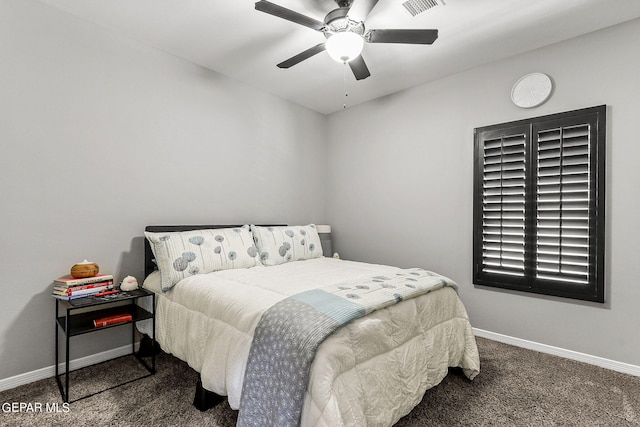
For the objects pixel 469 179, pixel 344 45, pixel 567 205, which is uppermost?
pixel 344 45

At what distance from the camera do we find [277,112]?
384 cm

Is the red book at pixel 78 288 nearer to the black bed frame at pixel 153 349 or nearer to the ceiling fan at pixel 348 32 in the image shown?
the black bed frame at pixel 153 349

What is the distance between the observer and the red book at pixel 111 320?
210 centimetres

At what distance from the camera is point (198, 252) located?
2.46 meters

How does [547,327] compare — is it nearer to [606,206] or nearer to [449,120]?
[606,206]

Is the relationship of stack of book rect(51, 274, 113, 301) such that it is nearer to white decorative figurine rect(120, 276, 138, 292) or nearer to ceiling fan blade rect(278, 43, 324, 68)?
white decorative figurine rect(120, 276, 138, 292)

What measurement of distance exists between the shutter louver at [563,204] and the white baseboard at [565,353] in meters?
0.59

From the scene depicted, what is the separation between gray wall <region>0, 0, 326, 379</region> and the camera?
2125mm

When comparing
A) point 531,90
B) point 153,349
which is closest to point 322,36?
point 531,90

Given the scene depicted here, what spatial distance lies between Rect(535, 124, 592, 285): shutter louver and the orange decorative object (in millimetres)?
3480

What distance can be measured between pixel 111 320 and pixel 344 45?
238cm

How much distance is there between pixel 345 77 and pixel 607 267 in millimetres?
2800

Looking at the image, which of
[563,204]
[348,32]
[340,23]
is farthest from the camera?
[563,204]

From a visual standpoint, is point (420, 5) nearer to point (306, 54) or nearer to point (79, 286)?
point (306, 54)
